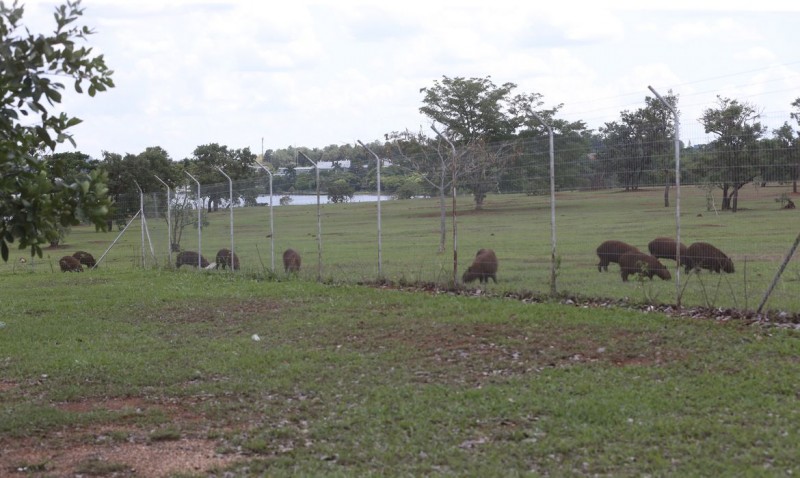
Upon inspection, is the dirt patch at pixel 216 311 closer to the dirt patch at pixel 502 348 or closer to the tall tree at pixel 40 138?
the dirt patch at pixel 502 348

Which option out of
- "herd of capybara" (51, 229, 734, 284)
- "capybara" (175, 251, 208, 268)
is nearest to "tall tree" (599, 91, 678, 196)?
"herd of capybara" (51, 229, 734, 284)

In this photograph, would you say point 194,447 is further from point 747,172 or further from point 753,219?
point 753,219

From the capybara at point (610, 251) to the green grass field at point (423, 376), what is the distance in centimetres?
31

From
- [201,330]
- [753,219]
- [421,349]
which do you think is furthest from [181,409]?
[753,219]

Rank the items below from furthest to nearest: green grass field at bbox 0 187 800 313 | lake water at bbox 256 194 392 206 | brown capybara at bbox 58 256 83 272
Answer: brown capybara at bbox 58 256 83 272
lake water at bbox 256 194 392 206
green grass field at bbox 0 187 800 313

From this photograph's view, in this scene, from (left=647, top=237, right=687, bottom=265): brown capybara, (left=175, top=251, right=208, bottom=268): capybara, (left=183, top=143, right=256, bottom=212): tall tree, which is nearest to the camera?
(left=647, top=237, right=687, bottom=265): brown capybara

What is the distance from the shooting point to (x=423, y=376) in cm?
959

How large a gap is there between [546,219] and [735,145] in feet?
16.5

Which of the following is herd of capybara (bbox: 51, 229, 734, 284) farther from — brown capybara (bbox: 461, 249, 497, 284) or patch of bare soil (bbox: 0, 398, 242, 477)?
patch of bare soil (bbox: 0, 398, 242, 477)

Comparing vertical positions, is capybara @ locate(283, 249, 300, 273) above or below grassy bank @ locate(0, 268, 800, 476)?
above

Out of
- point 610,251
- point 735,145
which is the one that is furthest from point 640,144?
point 610,251

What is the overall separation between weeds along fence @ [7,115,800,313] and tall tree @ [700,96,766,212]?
3 centimetres

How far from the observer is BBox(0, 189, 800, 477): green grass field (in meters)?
6.75

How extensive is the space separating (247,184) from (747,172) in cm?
1369
